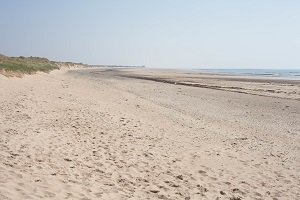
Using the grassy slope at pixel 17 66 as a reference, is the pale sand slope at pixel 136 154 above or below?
below

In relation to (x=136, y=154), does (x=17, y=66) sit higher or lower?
higher

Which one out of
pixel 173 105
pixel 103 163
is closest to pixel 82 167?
pixel 103 163

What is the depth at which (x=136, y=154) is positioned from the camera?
11.1 metres

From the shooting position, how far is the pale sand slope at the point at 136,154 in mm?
8240

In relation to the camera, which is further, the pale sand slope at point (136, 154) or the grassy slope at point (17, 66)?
the grassy slope at point (17, 66)

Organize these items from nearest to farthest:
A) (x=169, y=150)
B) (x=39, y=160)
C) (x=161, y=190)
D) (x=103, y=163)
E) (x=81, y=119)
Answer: (x=161, y=190) < (x=39, y=160) < (x=103, y=163) < (x=169, y=150) < (x=81, y=119)

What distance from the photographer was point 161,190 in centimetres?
852

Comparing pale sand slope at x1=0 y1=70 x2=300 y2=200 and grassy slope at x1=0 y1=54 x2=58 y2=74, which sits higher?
grassy slope at x1=0 y1=54 x2=58 y2=74

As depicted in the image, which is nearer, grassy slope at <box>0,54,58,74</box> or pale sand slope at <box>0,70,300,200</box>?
pale sand slope at <box>0,70,300,200</box>

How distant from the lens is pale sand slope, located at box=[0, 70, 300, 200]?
8240mm

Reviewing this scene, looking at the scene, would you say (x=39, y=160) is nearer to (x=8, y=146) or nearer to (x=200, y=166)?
(x=8, y=146)

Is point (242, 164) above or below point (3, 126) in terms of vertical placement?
below

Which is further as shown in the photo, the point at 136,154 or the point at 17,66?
the point at 17,66

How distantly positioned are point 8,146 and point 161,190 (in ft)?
15.7
